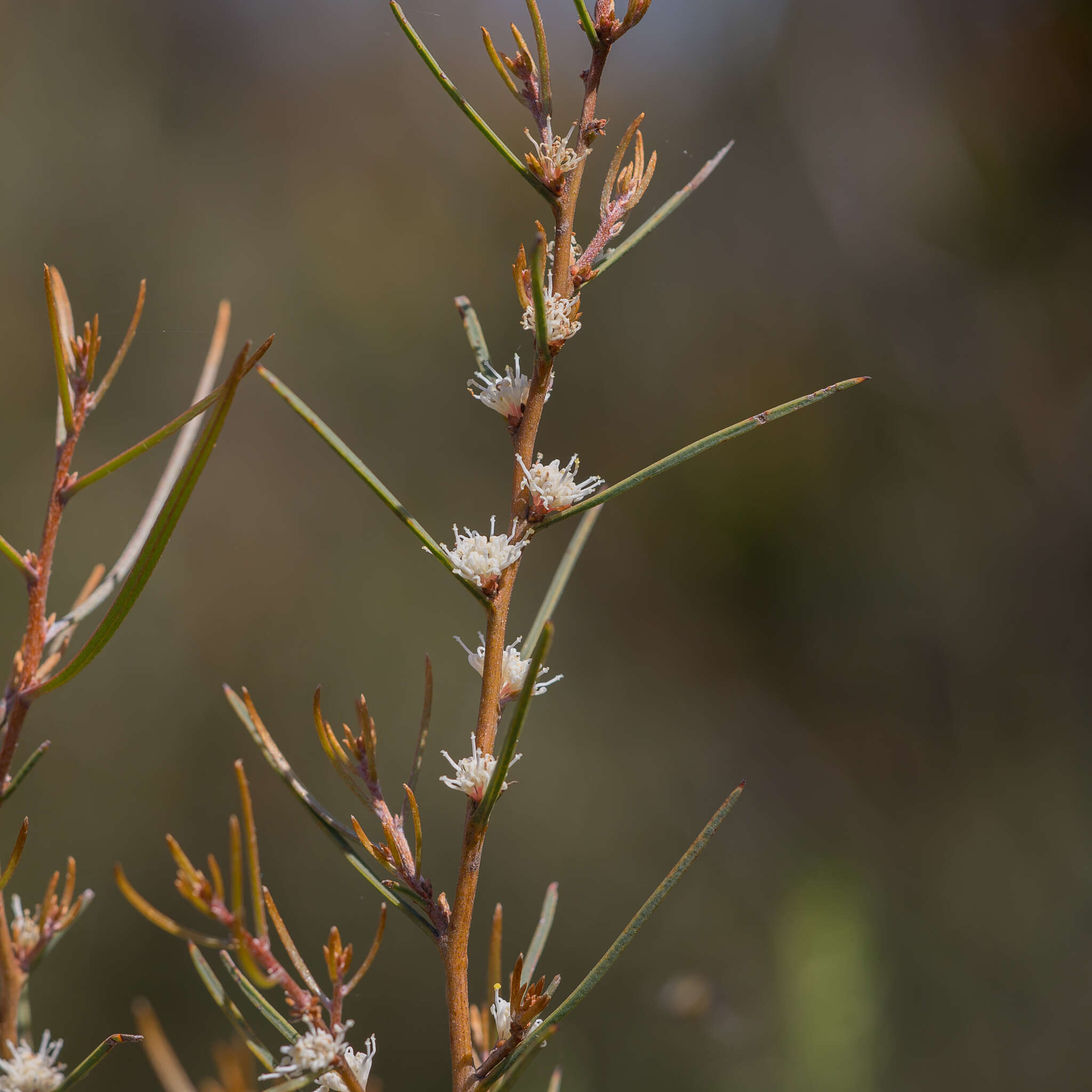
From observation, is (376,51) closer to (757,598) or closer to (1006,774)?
(757,598)

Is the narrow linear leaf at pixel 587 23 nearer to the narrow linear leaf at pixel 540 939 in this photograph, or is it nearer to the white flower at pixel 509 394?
the white flower at pixel 509 394

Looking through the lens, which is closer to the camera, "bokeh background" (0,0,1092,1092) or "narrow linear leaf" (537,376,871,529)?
"narrow linear leaf" (537,376,871,529)

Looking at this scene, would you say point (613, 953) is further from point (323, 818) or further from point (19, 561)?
point (19, 561)

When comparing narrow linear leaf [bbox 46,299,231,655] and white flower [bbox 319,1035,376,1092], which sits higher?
narrow linear leaf [bbox 46,299,231,655]

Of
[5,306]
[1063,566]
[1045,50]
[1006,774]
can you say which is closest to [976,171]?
[1045,50]

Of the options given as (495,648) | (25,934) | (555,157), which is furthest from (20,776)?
(555,157)

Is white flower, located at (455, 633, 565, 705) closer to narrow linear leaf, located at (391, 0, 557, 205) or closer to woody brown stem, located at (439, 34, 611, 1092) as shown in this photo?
woody brown stem, located at (439, 34, 611, 1092)

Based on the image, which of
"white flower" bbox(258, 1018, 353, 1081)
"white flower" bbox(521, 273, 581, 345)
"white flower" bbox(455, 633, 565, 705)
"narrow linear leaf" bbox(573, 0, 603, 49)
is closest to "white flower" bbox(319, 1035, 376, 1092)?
"white flower" bbox(258, 1018, 353, 1081)
